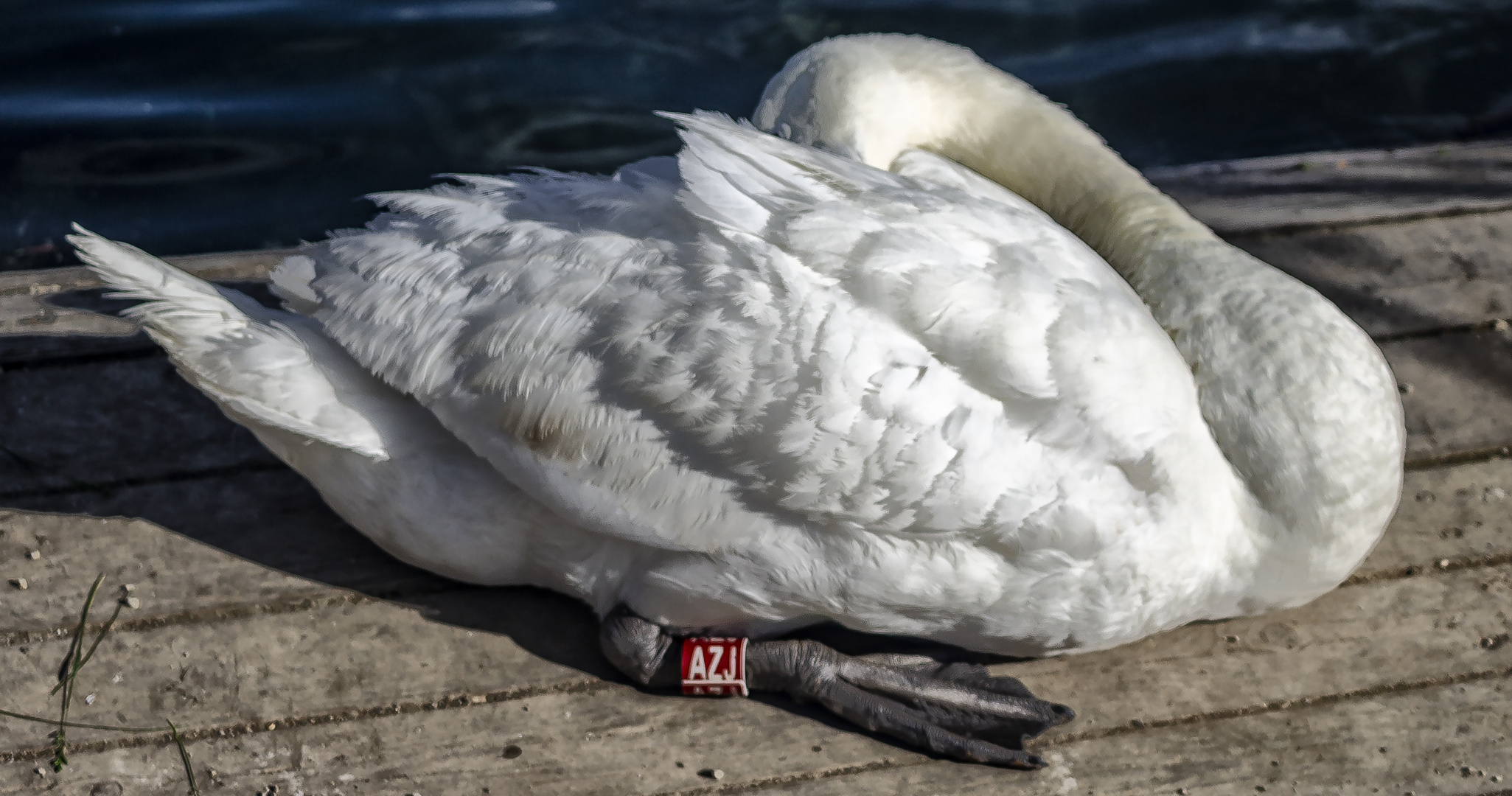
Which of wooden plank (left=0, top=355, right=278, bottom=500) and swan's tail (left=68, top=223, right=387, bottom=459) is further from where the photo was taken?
wooden plank (left=0, top=355, right=278, bottom=500)

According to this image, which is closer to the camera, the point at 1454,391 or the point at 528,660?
the point at 528,660

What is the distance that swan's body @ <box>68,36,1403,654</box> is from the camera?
209 cm

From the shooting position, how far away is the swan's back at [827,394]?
207 centimetres

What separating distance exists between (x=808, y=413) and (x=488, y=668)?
83 cm

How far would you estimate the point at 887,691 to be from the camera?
2.34 meters

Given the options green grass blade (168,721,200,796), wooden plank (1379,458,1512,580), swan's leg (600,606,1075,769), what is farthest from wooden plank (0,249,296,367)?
wooden plank (1379,458,1512,580)

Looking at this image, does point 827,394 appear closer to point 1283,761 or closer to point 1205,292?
point 1205,292

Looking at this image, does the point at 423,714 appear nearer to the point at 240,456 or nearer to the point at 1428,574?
the point at 240,456

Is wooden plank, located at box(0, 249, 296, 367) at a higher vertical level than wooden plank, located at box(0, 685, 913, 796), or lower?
higher

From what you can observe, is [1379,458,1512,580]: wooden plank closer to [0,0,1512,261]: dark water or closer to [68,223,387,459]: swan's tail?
[68,223,387,459]: swan's tail

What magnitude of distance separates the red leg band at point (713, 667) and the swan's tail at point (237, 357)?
0.65 metres

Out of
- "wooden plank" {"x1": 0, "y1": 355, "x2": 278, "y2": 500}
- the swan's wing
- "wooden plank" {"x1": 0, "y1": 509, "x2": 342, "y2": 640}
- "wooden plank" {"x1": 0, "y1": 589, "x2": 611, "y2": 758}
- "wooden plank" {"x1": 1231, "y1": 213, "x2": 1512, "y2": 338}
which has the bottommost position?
"wooden plank" {"x1": 0, "y1": 589, "x2": 611, "y2": 758}

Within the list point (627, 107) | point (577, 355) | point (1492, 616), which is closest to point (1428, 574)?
point (1492, 616)

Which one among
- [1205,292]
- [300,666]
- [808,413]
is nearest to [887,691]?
[808,413]
